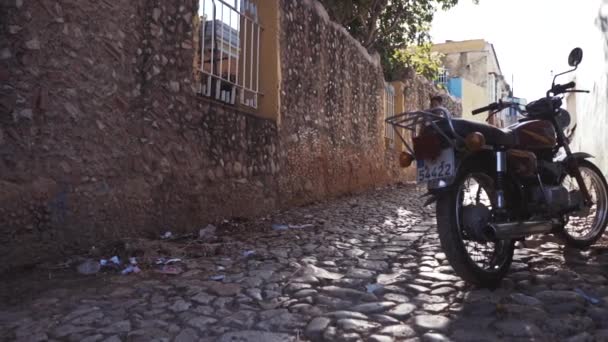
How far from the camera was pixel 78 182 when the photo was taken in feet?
11.1

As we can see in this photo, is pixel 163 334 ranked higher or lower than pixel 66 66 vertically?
lower

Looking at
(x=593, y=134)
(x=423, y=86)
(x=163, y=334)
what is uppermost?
(x=423, y=86)

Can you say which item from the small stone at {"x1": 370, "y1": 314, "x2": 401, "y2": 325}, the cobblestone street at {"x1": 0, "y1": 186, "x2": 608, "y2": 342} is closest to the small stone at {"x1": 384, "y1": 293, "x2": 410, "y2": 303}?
the cobblestone street at {"x1": 0, "y1": 186, "x2": 608, "y2": 342}

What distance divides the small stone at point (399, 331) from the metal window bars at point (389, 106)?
367 inches

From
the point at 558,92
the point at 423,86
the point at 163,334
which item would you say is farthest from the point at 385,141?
the point at 163,334

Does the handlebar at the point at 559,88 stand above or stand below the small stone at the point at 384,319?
above

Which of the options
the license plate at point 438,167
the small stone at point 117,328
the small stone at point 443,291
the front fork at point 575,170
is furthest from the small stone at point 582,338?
the front fork at point 575,170

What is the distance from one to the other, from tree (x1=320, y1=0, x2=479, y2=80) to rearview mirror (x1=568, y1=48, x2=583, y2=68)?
6351 mm

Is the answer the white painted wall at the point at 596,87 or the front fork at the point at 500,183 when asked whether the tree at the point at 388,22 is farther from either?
the front fork at the point at 500,183

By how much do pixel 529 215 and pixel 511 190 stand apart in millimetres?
227

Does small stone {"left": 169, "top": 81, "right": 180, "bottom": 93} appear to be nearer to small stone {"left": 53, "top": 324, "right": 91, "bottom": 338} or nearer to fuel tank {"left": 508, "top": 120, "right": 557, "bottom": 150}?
small stone {"left": 53, "top": 324, "right": 91, "bottom": 338}

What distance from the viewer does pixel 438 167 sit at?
2695 mm

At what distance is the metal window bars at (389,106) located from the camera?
11.5 metres

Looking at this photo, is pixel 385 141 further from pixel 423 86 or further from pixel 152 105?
pixel 152 105
